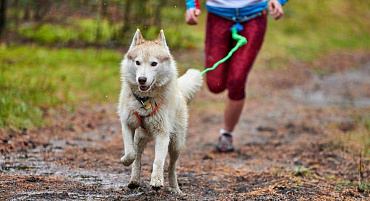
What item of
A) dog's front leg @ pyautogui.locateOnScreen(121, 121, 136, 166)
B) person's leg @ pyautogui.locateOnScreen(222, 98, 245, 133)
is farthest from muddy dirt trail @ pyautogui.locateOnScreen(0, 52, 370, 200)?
person's leg @ pyautogui.locateOnScreen(222, 98, 245, 133)

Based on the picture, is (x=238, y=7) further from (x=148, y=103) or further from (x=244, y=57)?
(x=148, y=103)

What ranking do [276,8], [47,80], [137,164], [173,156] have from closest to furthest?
1. [137,164]
2. [173,156]
3. [276,8]
4. [47,80]

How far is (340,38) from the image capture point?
66.4 feet

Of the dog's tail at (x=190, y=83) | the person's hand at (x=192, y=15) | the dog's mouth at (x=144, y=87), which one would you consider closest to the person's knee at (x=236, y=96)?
the person's hand at (x=192, y=15)

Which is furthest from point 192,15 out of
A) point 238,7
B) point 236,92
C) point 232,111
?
point 232,111

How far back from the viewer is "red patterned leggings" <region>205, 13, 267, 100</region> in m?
5.77

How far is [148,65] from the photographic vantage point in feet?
12.7

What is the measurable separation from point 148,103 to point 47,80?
189 inches

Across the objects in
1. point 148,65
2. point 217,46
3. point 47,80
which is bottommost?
point 47,80

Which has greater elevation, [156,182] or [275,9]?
[275,9]

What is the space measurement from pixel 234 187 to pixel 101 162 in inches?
61.0

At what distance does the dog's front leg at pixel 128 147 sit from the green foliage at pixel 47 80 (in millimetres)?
2711

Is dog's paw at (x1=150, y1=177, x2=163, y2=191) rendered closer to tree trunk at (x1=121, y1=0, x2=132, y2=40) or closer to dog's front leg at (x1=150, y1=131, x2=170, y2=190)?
dog's front leg at (x1=150, y1=131, x2=170, y2=190)

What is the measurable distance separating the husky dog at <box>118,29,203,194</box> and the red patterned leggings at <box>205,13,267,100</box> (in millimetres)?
1757
